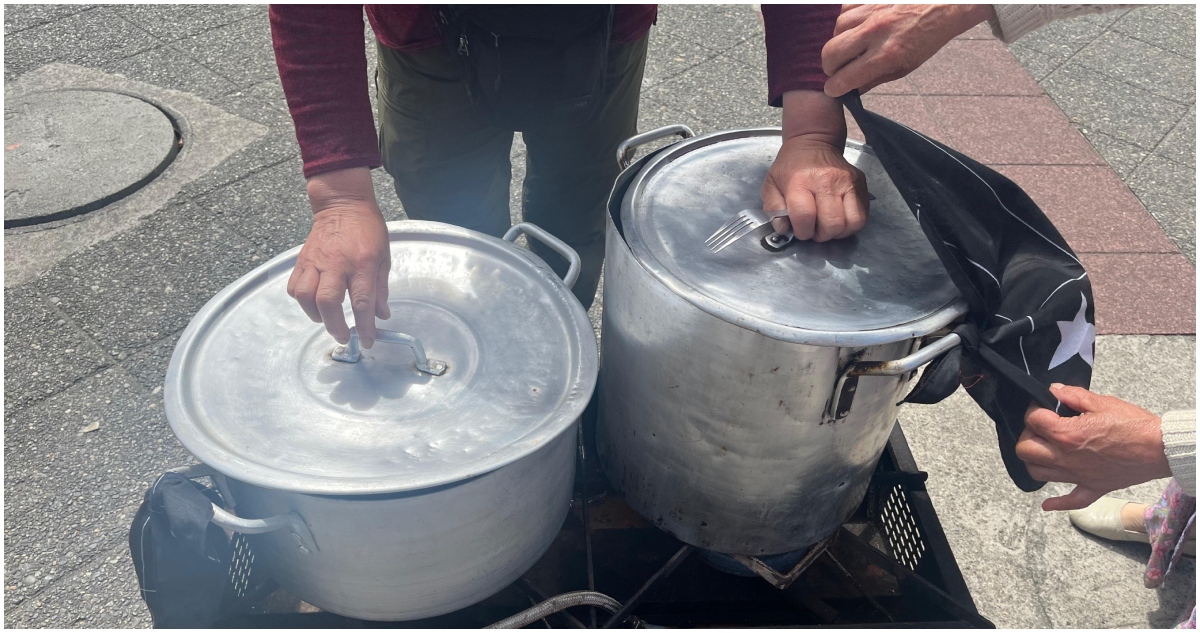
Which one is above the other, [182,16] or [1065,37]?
[182,16]

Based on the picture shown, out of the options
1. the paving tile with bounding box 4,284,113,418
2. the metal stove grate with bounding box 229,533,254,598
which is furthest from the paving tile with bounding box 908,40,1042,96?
the paving tile with bounding box 4,284,113,418

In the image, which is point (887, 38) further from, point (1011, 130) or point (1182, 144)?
point (1182, 144)

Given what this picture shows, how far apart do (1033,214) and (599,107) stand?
36.8 inches

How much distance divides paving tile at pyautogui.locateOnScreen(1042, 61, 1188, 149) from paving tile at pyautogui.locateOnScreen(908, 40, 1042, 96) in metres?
0.16

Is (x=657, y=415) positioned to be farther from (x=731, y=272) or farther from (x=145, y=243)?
(x=145, y=243)

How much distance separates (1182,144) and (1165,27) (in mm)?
1320

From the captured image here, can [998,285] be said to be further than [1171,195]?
No

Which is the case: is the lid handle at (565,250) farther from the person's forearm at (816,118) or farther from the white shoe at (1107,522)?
the white shoe at (1107,522)

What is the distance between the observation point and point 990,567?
7.18ft

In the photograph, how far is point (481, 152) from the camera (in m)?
2.09

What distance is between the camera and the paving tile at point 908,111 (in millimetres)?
3779

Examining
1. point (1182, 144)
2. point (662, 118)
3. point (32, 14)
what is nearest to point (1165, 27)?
point (1182, 144)

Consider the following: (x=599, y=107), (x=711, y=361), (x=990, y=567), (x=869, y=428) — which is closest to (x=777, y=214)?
(x=711, y=361)

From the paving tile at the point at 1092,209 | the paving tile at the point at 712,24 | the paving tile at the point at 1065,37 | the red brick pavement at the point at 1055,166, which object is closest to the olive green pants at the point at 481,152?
the red brick pavement at the point at 1055,166
